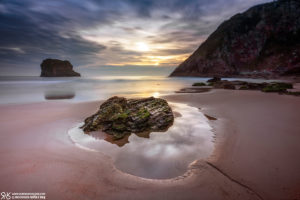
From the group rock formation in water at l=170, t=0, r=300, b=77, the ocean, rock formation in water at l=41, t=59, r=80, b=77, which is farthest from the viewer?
rock formation in water at l=41, t=59, r=80, b=77

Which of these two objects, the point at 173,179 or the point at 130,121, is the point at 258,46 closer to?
the point at 130,121

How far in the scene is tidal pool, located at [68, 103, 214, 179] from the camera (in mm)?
3141

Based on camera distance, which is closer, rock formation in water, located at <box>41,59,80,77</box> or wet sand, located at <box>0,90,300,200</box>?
wet sand, located at <box>0,90,300,200</box>

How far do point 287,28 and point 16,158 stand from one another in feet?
268

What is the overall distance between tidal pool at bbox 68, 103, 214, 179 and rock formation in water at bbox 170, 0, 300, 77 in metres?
53.7

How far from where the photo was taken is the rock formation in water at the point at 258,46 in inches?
1921

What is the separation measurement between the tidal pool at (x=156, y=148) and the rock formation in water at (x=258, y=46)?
5373 centimetres

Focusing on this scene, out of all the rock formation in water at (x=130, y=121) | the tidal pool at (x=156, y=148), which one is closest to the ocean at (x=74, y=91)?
the rock formation in water at (x=130, y=121)

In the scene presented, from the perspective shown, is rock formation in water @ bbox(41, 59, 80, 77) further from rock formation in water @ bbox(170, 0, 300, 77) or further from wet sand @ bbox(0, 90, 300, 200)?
wet sand @ bbox(0, 90, 300, 200)

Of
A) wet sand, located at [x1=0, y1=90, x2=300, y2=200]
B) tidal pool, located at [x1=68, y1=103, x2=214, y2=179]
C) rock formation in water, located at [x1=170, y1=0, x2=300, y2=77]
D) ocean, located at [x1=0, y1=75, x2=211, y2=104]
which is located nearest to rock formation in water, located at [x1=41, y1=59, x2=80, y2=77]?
ocean, located at [x1=0, y1=75, x2=211, y2=104]

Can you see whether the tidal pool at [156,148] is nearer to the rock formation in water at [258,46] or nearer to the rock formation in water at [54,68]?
the rock formation in water at [258,46]

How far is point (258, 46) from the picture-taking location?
190 feet

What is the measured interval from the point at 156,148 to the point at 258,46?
74.4m

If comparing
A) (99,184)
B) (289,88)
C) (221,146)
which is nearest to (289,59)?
(289,88)
